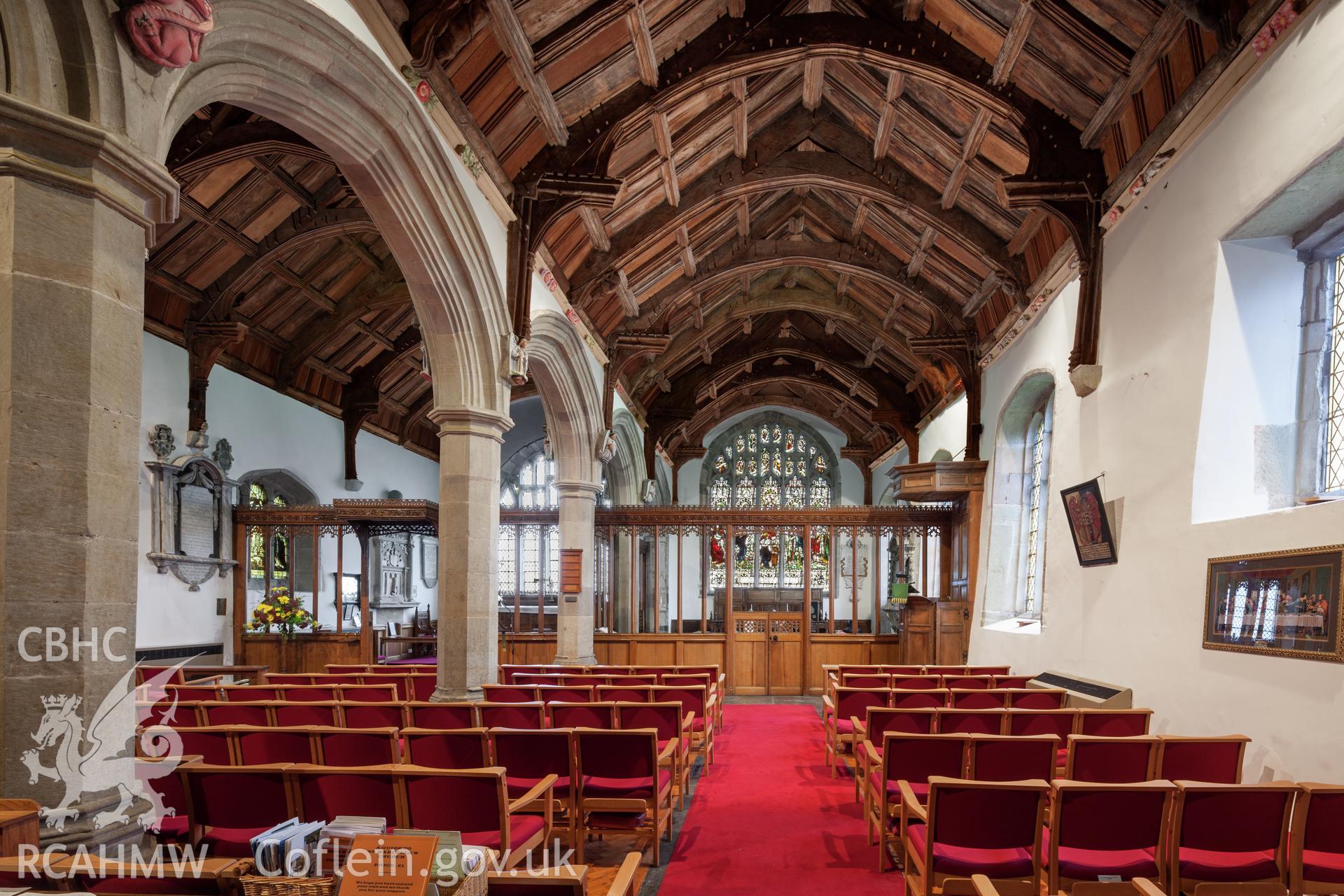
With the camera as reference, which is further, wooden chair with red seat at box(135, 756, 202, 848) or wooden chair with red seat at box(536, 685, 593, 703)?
wooden chair with red seat at box(536, 685, 593, 703)

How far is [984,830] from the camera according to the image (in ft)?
9.45

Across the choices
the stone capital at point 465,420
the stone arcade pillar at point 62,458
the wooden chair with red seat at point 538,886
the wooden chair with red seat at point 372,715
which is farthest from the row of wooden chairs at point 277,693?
the wooden chair with red seat at point 538,886

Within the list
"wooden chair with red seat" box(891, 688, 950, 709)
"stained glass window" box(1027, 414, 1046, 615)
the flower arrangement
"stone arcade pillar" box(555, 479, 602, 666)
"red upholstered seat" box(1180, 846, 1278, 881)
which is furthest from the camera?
"stone arcade pillar" box(555, 479, 602, 666)

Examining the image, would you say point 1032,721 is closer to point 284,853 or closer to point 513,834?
point 513,834

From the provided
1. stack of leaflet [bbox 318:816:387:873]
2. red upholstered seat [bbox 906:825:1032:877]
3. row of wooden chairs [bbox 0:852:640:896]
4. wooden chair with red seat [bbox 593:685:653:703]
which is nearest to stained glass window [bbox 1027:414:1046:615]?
wooden chair with red seat [bbox 593:685:653:703]

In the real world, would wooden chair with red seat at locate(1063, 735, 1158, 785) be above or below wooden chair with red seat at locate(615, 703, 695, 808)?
above

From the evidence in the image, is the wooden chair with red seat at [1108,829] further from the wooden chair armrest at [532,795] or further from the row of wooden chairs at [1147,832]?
the wooden chair armrest at [532,795]

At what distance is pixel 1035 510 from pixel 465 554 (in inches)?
Answer: 229

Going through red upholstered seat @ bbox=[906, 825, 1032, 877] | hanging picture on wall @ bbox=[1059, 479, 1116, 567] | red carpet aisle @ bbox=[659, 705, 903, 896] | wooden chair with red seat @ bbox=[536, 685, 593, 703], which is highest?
Result: hanging picture on wall @ bbox=[1059, 479, 1116, 567]

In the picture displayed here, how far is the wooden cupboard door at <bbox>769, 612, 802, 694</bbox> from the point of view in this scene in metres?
11.4

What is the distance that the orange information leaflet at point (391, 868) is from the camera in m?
1.65

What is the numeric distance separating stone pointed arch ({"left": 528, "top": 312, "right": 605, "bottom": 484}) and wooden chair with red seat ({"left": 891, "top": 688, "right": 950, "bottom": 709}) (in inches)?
213

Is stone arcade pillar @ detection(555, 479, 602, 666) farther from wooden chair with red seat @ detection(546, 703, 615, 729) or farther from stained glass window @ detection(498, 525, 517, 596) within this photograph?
stained glass window @ detection(498, 525, 517, 596)

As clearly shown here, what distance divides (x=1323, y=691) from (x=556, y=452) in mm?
8509
